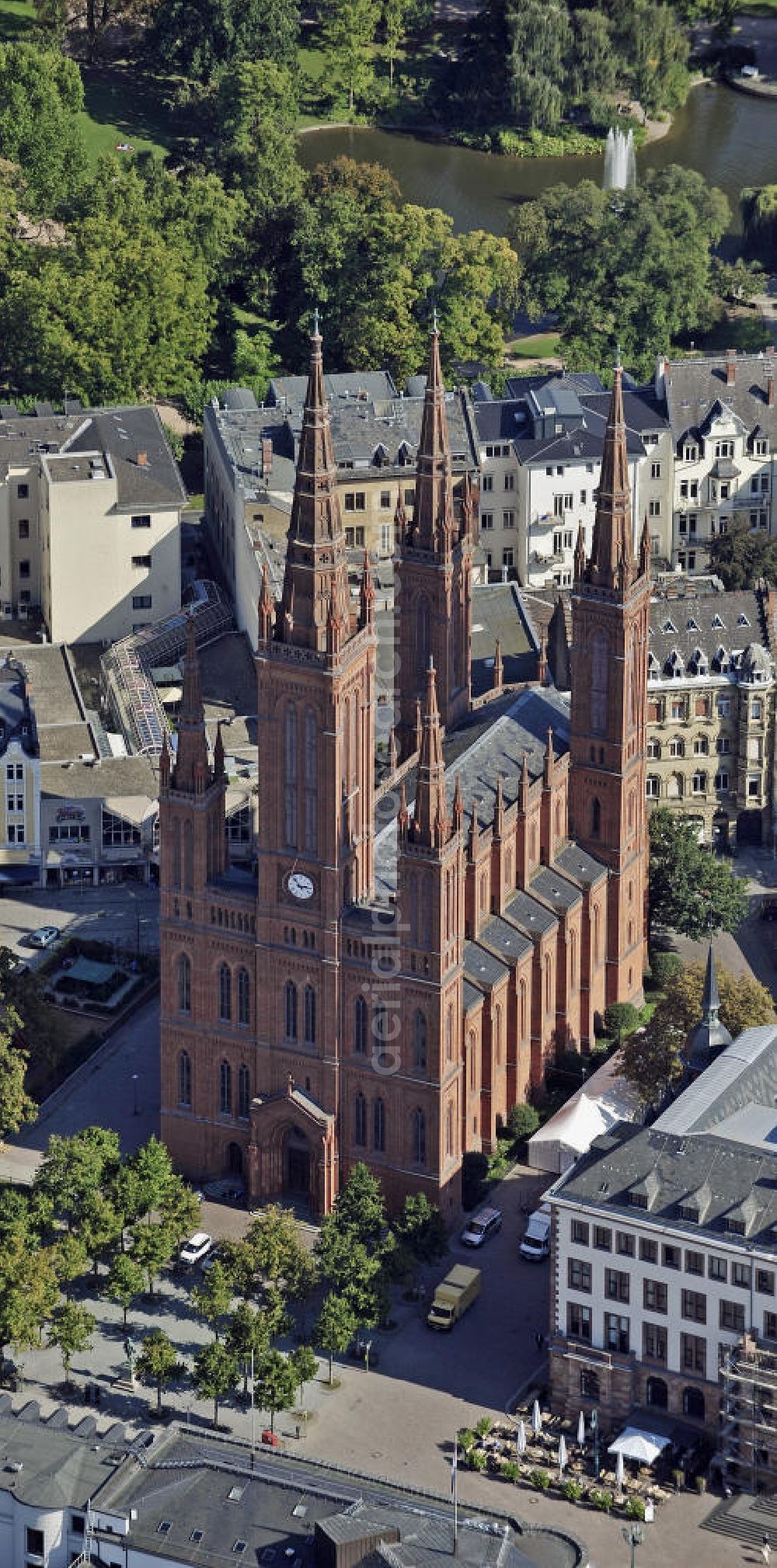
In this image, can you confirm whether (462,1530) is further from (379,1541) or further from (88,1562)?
(88,1562)

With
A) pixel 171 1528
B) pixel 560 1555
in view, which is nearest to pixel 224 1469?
pixel 171 1528

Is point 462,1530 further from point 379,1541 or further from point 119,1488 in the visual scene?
point 119,1488

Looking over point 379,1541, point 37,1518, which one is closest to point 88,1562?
point 37,1518

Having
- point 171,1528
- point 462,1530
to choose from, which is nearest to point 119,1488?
point 171,1528

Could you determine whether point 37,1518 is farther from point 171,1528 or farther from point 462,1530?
point 462,1530

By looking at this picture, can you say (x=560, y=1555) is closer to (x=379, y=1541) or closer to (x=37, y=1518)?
(x=379, y=1541)
